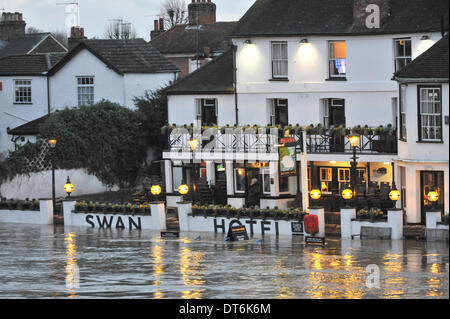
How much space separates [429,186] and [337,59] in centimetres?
976

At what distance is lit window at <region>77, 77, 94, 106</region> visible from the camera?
61.1m

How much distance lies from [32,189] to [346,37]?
53.8 ft

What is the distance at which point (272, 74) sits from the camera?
172 ft

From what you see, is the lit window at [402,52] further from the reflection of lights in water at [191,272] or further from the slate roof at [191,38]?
the slate roof at [191,38]

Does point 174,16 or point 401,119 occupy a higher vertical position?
point 174,16

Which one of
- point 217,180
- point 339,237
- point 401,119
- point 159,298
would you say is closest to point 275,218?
point 339,237

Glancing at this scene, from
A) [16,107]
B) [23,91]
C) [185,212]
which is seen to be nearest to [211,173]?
[185,212]

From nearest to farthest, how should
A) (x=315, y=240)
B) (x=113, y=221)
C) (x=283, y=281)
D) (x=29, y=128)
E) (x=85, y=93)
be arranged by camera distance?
(x=283, y=281), (x=315, y=240), (x=113, y=221), (x=29, y=128), (x=85, y=93)

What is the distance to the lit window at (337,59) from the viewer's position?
50.7 m

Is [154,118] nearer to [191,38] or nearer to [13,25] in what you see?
[191,38]

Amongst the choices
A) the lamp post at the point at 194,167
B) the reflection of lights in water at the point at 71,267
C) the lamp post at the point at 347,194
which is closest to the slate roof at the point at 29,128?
the lamp post at the point at 194,167

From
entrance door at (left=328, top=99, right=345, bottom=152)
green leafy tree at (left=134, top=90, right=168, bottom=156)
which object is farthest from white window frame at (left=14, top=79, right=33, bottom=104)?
entrance door at (left=328, top=99, right=345, bottom=152)

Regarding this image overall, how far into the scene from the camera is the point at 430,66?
41.3 meters
